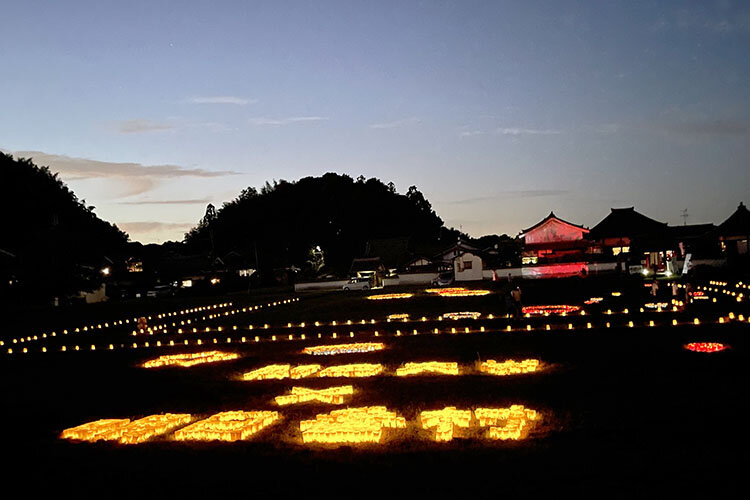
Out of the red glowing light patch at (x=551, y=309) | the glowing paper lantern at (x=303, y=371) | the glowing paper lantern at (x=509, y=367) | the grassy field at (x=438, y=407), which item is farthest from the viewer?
the red glowing light patch at (x=551, y=309)

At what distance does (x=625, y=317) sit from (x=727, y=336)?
5461 mm

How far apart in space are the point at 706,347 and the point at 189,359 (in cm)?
1472

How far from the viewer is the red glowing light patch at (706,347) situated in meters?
14.7

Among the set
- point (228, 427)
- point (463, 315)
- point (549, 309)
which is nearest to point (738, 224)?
point (549, 309)

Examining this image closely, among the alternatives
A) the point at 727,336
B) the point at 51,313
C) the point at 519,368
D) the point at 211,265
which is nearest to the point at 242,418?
the point at 519,368

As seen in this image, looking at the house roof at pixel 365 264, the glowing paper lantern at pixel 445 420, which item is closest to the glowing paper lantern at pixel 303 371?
the glowing paper lantern at pixel 445 420

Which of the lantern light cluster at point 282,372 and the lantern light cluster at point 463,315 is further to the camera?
the lantern light cluster at point 463,315

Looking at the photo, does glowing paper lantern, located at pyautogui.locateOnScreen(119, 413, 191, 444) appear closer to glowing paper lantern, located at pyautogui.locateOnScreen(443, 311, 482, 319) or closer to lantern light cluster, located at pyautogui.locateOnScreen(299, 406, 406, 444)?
lantern light cluster, located at pyautogui.locateOnScreen(299, 406, 406, 444)

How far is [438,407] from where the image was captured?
37.0 feet

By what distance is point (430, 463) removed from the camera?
847 cm

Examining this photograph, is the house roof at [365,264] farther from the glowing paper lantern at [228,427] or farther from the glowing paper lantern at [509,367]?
the glowing paper lantern at [228,427]

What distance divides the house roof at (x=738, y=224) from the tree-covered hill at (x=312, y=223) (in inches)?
1692

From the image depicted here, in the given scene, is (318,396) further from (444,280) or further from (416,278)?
(416,278)

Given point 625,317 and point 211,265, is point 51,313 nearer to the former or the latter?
point 625,317
